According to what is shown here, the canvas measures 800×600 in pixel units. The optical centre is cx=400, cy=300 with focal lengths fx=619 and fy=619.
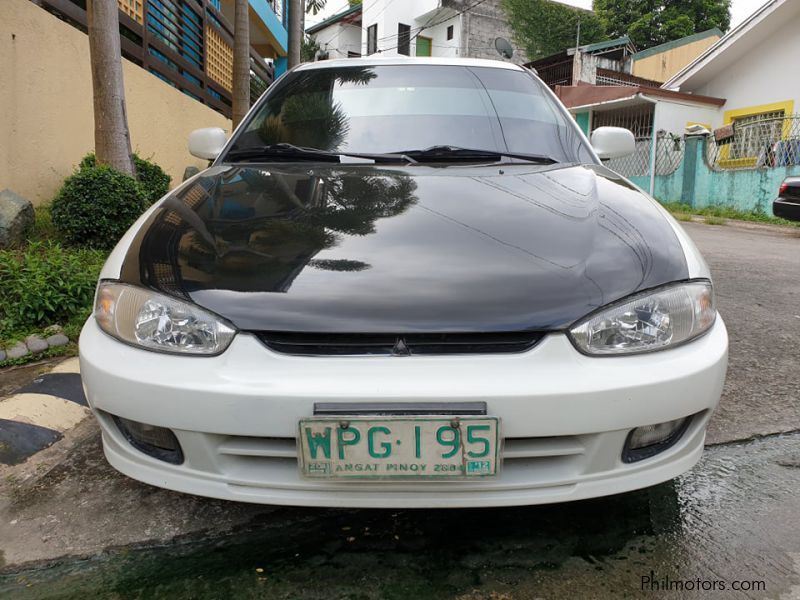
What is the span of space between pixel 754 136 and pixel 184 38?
10.6 metres

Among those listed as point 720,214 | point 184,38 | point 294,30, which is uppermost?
point 294,30

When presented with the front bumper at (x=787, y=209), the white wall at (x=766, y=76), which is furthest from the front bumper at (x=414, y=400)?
the white wall at (x=766, y=76)

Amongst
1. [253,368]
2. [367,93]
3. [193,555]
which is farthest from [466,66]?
[193,555]

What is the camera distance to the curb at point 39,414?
2.22 meters

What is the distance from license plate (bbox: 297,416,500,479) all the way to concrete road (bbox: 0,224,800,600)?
1.06ft

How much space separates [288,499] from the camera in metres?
1.45

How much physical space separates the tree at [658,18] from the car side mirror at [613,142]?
1132 inches

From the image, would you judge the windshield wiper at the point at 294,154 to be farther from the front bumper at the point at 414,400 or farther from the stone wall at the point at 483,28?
the stone wall at the point at 483,28

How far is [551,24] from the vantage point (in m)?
28.1

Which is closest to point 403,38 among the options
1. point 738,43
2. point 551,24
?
point 551,24

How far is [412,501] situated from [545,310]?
54 cm

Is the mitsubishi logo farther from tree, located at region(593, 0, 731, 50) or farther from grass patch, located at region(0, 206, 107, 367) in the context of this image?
tree, located at region(593, 0, 731, 50)

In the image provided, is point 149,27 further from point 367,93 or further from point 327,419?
point 327,419

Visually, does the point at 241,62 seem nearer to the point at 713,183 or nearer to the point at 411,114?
the point at 411,114
